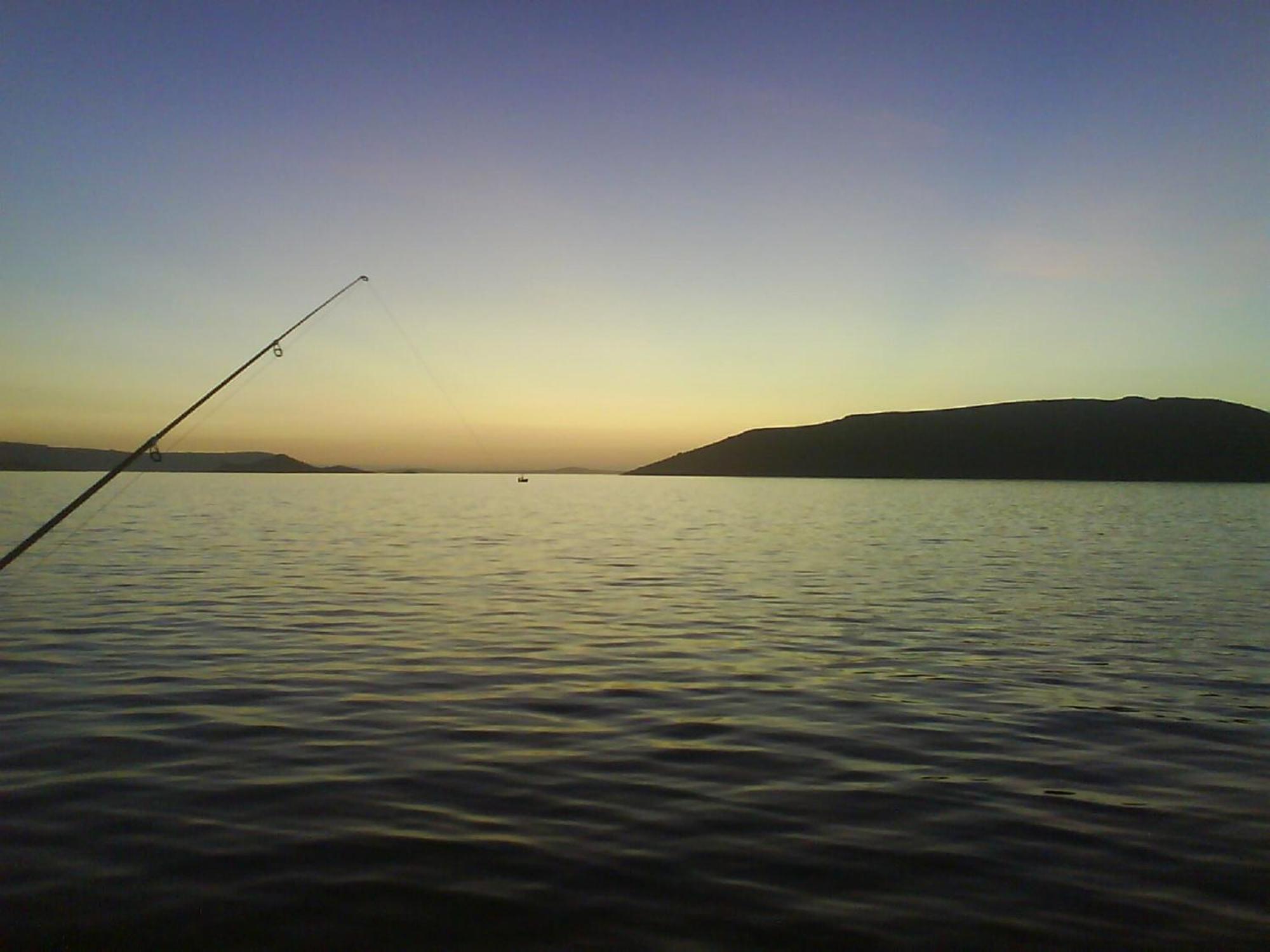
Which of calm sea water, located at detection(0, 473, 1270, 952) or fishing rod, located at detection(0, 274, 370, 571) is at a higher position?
fishing rod, located at detection(0, 274, 370, 571)

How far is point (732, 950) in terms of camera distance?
21.3 feet

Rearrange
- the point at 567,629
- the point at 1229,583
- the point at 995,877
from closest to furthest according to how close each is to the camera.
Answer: the point at 995,877
the point at 567,629
the point at 1229,583

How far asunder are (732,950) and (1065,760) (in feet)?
21.0

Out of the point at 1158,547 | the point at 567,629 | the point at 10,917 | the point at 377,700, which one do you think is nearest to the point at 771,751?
the point at 377,700

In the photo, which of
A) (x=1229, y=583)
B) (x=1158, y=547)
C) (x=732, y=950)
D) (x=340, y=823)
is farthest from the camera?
(x=1158, y=547)

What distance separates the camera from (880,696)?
565 inches

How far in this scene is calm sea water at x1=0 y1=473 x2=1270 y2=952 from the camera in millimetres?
7074

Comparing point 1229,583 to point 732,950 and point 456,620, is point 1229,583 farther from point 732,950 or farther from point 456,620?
point 732,950

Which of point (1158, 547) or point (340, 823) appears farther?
point (1158, 547)

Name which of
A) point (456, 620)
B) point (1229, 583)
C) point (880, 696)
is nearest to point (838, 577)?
point (1229, 583)

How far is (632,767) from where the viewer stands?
35.3 feet

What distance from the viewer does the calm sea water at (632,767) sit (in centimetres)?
707

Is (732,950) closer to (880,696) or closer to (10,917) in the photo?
(10,917)

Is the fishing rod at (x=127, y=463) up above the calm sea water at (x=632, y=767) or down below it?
above
